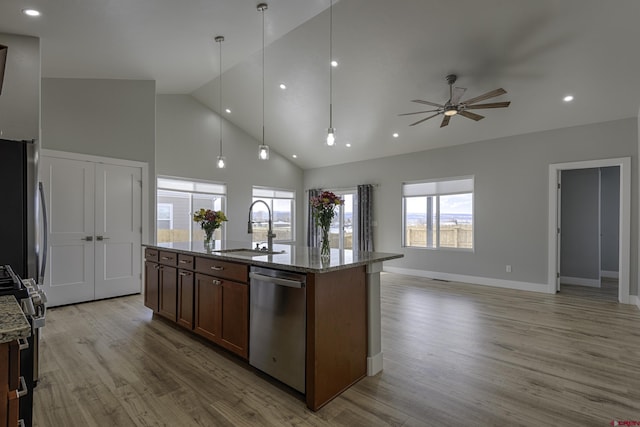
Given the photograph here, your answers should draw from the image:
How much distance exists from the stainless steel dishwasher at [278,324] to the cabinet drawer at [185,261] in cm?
101

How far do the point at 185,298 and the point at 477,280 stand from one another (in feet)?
16.9

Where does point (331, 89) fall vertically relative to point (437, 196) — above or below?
above

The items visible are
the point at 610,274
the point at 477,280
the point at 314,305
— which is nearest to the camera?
the point at 314,305

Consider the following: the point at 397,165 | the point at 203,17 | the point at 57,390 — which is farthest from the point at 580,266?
the point at 57,390

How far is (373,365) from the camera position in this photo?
8.16ft

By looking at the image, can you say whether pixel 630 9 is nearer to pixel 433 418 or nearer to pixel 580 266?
pixel 433 418

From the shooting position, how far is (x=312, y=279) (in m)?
2.02

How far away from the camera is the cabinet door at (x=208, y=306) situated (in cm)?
278

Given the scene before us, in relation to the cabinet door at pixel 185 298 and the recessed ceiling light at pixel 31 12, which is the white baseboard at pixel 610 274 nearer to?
the cabinet door at pixel 185 298

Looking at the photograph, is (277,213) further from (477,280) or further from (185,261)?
(185,261)

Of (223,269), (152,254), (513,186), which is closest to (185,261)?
(223,269)

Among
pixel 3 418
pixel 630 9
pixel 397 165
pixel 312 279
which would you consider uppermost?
pixel 630 9

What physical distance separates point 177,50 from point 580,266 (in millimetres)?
7831

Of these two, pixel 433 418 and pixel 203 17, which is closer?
pixel 433 418
